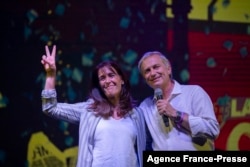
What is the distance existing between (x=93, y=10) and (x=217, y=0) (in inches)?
31.1

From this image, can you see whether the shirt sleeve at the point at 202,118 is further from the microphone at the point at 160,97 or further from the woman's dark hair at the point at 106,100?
the woman's dark hair at the point at 106,100

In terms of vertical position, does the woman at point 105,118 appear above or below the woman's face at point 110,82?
below

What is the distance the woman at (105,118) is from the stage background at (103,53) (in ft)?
1.29

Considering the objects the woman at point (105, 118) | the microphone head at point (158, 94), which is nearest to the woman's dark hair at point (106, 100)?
the woman at point (105, 118)

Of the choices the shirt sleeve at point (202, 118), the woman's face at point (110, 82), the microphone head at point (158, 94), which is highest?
the woman's face at point (110, 82)

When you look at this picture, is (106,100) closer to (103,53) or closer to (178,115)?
(178,115)

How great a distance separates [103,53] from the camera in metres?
2.34

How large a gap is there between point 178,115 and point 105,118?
0.36 meters

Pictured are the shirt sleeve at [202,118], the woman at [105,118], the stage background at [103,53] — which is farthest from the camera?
the stage background at [103,53]

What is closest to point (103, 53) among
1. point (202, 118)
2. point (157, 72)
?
point (157, 72)

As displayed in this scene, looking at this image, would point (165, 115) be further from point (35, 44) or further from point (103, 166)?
point (35, 44)

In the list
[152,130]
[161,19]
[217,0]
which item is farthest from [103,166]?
[217,0]

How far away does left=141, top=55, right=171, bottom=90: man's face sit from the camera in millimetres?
2012

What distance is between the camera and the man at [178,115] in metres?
1.96
